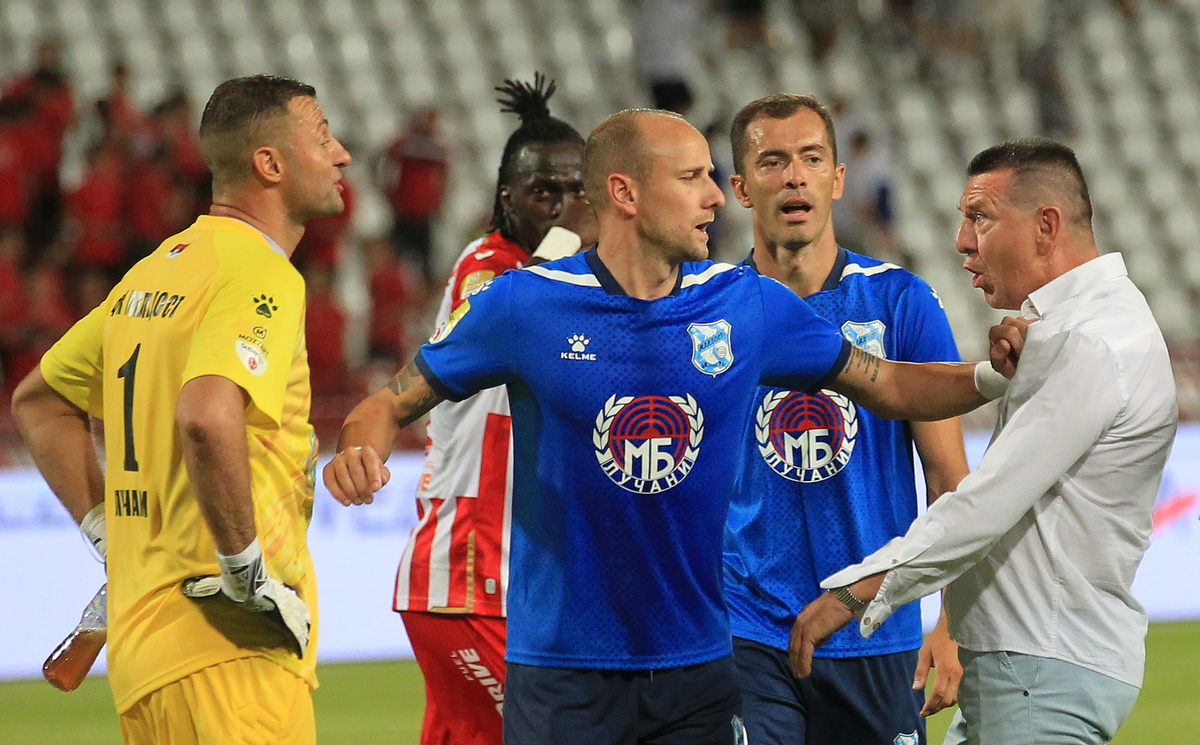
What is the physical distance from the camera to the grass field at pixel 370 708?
23.9ft

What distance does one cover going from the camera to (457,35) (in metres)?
17.7

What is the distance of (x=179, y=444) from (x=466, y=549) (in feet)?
Answer: 4.66

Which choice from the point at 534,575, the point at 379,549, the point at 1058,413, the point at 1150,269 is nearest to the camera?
the point at 1058,413

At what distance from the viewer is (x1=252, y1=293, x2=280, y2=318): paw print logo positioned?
3477 mm

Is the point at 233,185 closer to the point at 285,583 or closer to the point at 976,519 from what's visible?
the point at 285,583

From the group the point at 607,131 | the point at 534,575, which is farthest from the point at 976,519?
the point at 607,131

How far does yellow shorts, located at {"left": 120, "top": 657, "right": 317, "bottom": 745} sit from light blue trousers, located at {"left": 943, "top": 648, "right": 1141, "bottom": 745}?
1.63 m

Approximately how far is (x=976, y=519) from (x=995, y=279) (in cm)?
66

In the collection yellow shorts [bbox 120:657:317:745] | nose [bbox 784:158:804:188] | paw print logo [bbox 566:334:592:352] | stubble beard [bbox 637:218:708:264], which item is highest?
nose [bbox 784:158:804:188]

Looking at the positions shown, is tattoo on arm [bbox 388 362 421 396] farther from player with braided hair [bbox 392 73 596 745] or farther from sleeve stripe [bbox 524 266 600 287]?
player with braided hair [bbox 392 73 596 745]

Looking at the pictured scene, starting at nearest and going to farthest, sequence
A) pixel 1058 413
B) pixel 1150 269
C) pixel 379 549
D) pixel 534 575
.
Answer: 1. pixel 1058 413
2. pixel 534 575
3. pixel 379 549
4. pixel 1150 269

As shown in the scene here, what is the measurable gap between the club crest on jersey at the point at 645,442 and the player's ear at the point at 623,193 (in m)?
0.48

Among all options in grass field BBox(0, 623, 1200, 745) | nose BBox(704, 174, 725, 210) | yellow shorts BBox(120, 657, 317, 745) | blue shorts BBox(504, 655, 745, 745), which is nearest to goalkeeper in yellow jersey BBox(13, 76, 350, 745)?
yellow shorts BBox(120, 657, 317, 745)

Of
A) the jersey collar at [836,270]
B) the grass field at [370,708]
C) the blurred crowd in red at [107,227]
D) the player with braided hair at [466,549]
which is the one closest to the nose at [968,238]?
the jersey collar at [836,270]
